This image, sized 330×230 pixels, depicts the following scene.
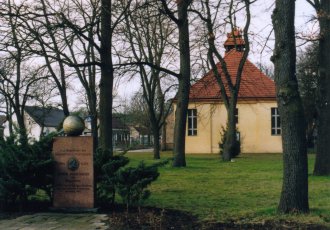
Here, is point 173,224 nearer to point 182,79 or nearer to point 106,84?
point 106,84

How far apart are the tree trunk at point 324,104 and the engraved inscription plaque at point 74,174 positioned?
Answer: 10158 millimetres

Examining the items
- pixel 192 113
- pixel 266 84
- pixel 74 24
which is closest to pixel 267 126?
pixel 266 84

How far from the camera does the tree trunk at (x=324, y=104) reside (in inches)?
687

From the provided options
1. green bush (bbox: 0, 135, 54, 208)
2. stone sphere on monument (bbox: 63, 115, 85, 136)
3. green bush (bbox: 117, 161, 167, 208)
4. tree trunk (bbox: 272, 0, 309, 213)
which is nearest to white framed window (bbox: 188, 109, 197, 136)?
green bush (bbox: 0, 135, 54, 208)

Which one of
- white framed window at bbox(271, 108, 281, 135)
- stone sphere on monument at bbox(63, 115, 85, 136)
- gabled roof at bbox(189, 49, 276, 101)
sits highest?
gabled roof at bbox(189, 49, 276, 101)

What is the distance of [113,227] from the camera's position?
316 inches

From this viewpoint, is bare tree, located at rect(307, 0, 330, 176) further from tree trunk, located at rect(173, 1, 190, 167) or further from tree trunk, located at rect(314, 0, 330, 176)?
tree trunk, located at rect(173, 1, 190, 167)

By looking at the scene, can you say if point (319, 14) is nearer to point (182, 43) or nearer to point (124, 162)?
point (182, 43)

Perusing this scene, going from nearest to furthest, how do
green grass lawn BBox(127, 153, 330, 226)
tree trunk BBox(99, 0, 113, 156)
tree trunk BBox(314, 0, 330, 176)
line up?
green grass lawn BBox(127, 153, 330, 226)
tree trunk BBox(99, 0, 113, 156)
tree trunk BBox(314, 0, 330, 176)

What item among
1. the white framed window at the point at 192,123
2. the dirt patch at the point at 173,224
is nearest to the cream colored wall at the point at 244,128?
the white framed window at the point at 192,123

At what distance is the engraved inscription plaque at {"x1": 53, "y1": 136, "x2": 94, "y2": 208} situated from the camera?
9.77 meters

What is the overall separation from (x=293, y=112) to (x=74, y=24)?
777 centimetres

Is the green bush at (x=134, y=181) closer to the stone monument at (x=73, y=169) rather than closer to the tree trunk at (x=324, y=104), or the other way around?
the stone monument at (x=73, y=169)

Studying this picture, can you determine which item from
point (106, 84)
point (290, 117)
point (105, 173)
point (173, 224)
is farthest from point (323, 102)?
point (173, 224)
